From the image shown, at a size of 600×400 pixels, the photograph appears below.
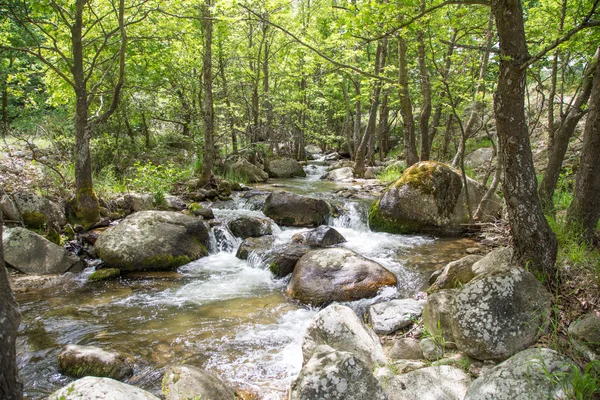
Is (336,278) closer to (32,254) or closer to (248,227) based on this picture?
(248,227)

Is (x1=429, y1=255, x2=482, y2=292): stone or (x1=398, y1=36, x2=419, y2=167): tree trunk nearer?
(x1=429, y1=255, x2=482, y2=292): stone

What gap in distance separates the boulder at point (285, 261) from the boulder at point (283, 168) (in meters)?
A: 10.9

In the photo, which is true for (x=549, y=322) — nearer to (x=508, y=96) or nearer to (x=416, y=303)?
(x=416, y=303)

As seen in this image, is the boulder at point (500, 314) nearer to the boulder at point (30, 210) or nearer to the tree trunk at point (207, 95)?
the boulder at point (30, 210)

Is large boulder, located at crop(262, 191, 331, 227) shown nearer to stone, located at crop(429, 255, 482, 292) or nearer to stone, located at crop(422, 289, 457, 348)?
stone, located at crop(429, 255, 482, 292)

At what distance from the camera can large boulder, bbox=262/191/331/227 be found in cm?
988

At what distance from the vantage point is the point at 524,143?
150 inches

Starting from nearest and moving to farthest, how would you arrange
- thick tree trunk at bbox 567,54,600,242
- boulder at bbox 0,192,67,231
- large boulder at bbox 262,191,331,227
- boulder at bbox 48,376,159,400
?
boulder at bbox 48,376,159,400 < thick tree trunk at bbox 567,54,600,242 < boulder at bbox 0,192,67,231 < large boulder at bbox 262,191,331,227

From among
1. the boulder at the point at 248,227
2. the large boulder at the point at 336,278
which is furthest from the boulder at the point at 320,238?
the large boulder at the point at 336,278

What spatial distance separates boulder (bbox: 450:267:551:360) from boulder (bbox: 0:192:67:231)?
7.61 metres

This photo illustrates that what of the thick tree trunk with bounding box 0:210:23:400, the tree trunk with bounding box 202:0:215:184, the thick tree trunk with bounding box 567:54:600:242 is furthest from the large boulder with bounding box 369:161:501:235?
the thick tree trunk with bounding box 0:210:23:400

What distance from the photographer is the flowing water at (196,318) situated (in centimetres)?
409

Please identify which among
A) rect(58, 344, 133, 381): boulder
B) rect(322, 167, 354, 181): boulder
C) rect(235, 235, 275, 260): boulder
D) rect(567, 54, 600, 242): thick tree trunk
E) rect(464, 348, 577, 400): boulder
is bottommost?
rect(58, 344, 133, 381): boulder

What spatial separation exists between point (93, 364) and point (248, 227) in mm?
5325
